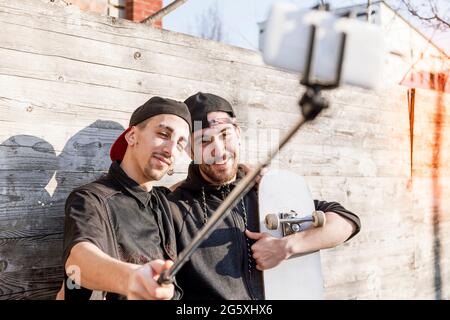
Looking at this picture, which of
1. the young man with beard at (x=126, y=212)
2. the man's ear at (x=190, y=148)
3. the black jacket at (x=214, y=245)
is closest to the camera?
the young man with beard at (x=126, y=212)

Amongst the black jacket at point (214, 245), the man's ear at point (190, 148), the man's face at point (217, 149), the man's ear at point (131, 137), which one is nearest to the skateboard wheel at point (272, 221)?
the black jacket at point (214, 245)

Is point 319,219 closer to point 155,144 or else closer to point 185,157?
point 185,157

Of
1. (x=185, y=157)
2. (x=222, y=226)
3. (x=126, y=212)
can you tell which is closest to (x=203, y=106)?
(x=185, y=157)

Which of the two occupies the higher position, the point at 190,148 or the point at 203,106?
the point at 203,106

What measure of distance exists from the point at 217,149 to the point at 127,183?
56cm

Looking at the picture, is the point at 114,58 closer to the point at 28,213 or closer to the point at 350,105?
the point at 28,213

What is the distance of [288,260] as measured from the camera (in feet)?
9.25

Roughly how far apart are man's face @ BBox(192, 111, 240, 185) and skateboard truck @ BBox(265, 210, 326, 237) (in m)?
0.31

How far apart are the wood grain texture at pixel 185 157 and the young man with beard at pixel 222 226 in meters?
0.30

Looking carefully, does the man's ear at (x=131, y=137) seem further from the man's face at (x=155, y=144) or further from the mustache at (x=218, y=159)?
the mustache at (x=218, y=159)

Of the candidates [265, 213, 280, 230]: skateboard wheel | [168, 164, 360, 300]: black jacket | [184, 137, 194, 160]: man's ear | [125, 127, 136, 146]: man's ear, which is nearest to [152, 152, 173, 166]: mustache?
[125, 127, 136, 146]: man's ear

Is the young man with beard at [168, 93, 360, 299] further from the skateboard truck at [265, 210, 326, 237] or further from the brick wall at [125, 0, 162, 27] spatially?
the brick wall at [125, 0, 162, 27]

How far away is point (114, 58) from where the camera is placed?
2656 millimetres

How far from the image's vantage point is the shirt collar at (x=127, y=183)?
7.50 ft
